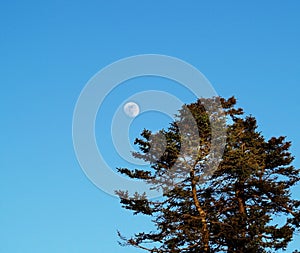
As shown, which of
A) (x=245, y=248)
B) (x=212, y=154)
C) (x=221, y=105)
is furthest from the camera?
(x=221, y=105)

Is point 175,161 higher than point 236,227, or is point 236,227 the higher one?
point 175,161

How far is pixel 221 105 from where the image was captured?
34719mm

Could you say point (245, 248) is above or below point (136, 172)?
below

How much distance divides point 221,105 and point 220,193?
646 centimetres

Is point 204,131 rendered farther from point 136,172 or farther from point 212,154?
point 136,172

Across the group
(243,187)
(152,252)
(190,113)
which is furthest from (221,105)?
(152,252)

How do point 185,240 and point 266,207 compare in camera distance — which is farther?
point 266,207

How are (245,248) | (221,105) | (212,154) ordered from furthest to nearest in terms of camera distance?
1. (221,105)
2. (212,154)
3. (245,248)

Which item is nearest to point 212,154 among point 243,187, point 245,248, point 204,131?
point 204,131

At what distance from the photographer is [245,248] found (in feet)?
91.4

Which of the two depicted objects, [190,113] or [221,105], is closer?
[190,113]

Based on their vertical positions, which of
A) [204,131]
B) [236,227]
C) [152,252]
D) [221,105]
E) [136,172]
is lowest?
[152,252]

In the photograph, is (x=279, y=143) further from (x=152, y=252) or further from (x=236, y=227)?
(x=152, y=252)

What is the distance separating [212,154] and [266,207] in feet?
17.7
